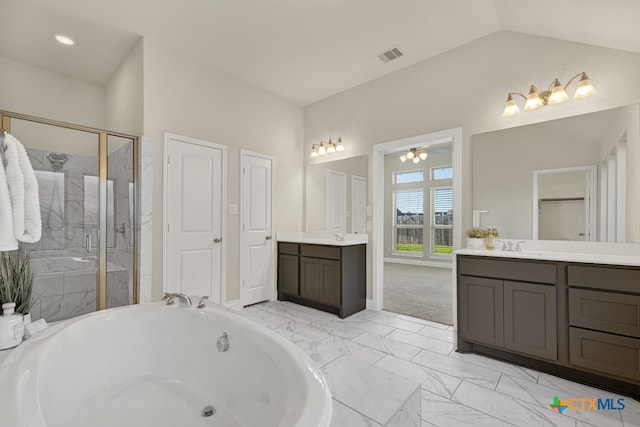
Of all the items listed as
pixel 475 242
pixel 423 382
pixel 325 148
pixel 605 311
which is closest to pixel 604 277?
pixel 605 311

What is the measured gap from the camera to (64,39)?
2.94 meters

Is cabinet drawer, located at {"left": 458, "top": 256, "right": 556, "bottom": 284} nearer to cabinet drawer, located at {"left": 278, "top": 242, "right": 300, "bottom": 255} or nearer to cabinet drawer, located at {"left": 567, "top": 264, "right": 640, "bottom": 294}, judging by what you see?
cabinet drawer, located at {"left": 567, "top": 264, "right": 640, "bottom": 294}

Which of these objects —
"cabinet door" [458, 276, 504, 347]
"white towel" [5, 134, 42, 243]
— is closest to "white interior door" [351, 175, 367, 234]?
"cabinet door" [458, 276, 504, 347]

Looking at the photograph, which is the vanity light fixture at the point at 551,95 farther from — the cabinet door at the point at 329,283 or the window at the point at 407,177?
the window at the point at 407,177

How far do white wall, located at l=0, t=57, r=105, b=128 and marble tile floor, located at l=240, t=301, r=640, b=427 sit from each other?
11.5 ft

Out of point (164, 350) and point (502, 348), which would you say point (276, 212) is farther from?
point (502, 348)

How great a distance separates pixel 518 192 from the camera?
2684 mm

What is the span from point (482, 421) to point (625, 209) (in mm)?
1896

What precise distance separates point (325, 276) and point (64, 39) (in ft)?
12.1

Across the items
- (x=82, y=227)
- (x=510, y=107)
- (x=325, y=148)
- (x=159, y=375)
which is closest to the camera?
(x=159, y=375)

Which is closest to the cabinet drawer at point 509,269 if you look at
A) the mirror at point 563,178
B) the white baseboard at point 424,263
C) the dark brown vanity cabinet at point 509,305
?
the dark brown vanity cabinet at point 509,305

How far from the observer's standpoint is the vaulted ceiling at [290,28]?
7.38ft

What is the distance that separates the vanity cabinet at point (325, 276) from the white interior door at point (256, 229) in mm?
220

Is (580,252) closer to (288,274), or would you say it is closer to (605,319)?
(605,319)
